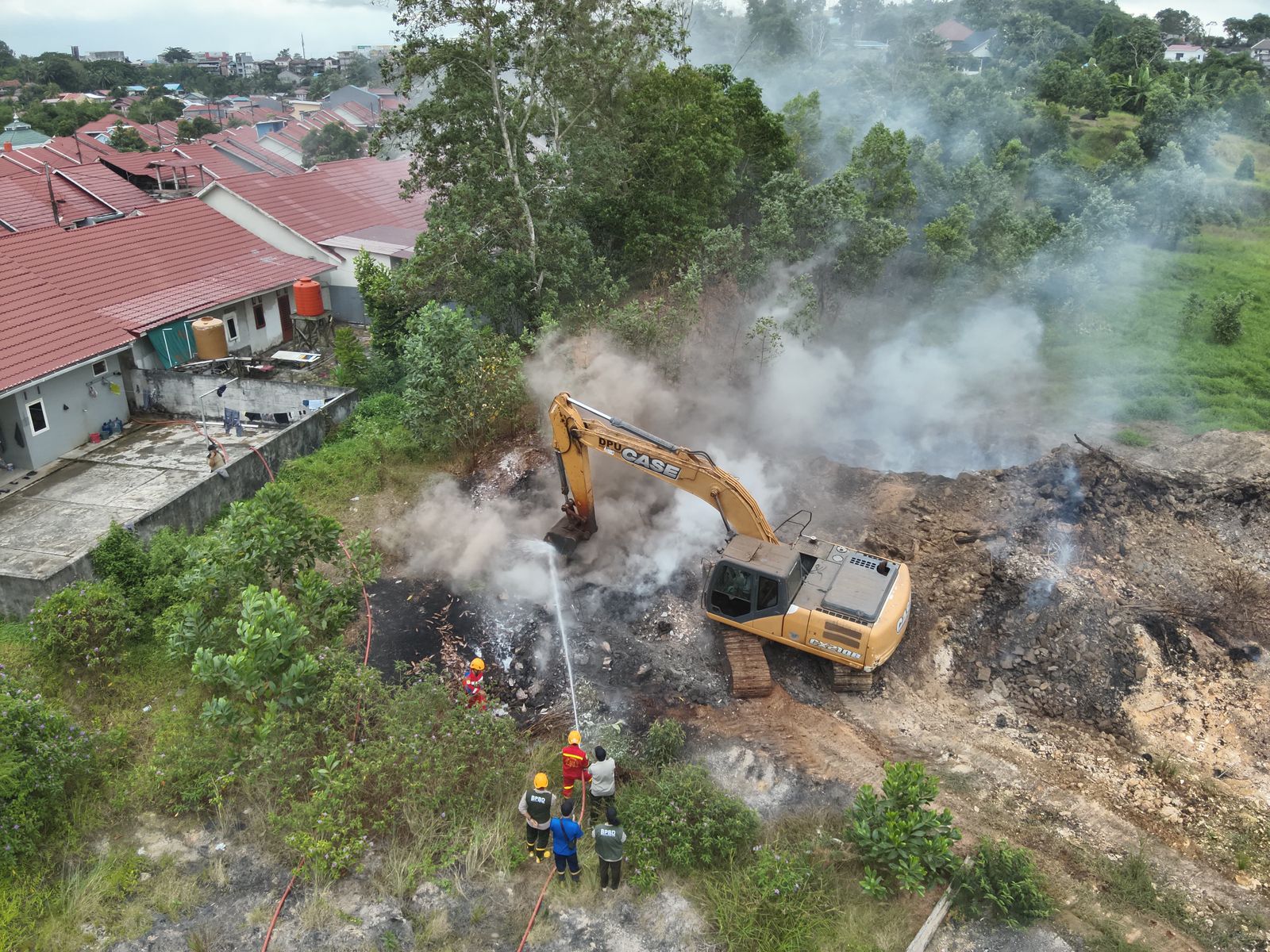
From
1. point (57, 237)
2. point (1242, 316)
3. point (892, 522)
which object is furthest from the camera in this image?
point (1242, 316)

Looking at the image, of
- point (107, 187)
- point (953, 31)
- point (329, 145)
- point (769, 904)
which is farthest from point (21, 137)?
point (953, 31)

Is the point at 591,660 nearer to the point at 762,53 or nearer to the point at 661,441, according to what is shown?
the point at 661,441

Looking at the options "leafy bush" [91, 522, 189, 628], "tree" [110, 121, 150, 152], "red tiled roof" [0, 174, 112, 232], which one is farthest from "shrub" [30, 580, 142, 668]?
"tree" [110, 121, 150, 152]

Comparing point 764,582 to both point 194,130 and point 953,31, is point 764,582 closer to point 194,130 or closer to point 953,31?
point 194,130

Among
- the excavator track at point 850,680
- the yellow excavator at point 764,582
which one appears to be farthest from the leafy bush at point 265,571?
the excavator track at point 850,680

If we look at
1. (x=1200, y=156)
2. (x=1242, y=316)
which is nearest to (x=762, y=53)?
(x=1200, y=156)
